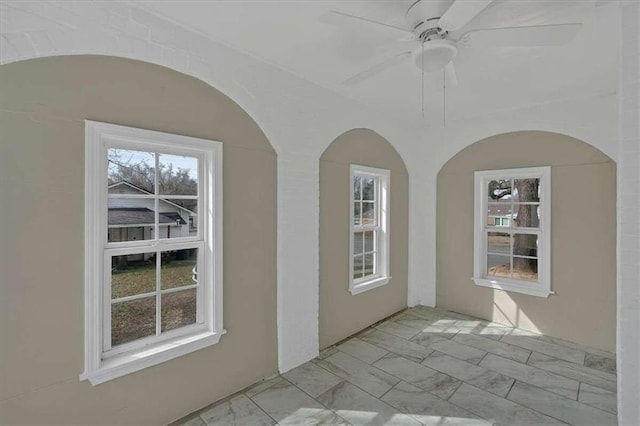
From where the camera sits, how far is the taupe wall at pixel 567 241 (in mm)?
3387

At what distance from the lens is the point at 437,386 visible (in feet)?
8.98

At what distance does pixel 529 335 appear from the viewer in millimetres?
3795

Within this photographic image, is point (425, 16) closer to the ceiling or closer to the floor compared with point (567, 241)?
closer to the ceiling

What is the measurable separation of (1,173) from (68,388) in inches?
50.9

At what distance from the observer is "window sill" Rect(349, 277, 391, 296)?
380 cm

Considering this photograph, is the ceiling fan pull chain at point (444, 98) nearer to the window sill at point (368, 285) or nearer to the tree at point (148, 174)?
the tree at point (148, 174)

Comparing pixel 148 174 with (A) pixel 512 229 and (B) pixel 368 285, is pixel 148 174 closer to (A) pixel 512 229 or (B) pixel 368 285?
(B) pixel 368 285

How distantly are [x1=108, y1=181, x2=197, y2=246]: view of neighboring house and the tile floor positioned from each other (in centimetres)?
141

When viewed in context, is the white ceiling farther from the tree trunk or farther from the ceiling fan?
the tree trunk

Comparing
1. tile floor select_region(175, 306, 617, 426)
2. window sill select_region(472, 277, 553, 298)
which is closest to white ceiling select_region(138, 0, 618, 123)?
window sill select_region(472, 277, 553, 298)

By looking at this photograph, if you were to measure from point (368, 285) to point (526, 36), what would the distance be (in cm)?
303

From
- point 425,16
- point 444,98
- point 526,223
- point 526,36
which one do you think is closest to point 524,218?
point 526,223

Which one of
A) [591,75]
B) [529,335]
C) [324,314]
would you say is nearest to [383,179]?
[324,314]

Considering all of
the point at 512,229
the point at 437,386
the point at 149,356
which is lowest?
the point at 437,386
